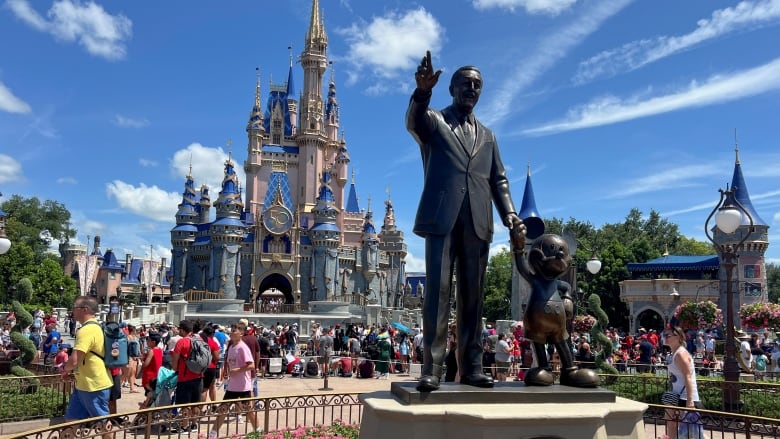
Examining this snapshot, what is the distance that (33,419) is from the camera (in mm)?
9023

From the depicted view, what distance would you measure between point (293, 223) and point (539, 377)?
47767mm

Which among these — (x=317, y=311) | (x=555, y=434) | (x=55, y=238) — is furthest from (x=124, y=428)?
(x=55, y=238)

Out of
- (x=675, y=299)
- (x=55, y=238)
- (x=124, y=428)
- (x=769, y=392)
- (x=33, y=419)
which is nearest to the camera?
(x=124, y=428)

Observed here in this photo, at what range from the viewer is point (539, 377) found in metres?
4.85

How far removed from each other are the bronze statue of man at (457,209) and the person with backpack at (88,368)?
338cm

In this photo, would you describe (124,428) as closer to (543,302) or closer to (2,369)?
(543,302)

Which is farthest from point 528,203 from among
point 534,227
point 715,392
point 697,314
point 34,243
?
point 34,243

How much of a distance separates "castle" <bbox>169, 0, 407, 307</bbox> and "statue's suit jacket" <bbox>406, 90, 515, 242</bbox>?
4432 cm

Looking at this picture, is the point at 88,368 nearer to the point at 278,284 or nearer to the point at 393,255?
the point at 278,284

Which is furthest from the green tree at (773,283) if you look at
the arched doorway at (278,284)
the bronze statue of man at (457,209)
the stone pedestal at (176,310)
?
the bronze statue of man at (457,209)

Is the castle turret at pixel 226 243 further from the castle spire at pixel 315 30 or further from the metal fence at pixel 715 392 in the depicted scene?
the metal fence at pixel 715 392

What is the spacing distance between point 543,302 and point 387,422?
158cm

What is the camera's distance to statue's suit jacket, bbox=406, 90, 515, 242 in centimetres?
507

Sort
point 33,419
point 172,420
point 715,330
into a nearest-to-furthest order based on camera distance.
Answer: point 172,420 → point 33,419 → point 715,330
